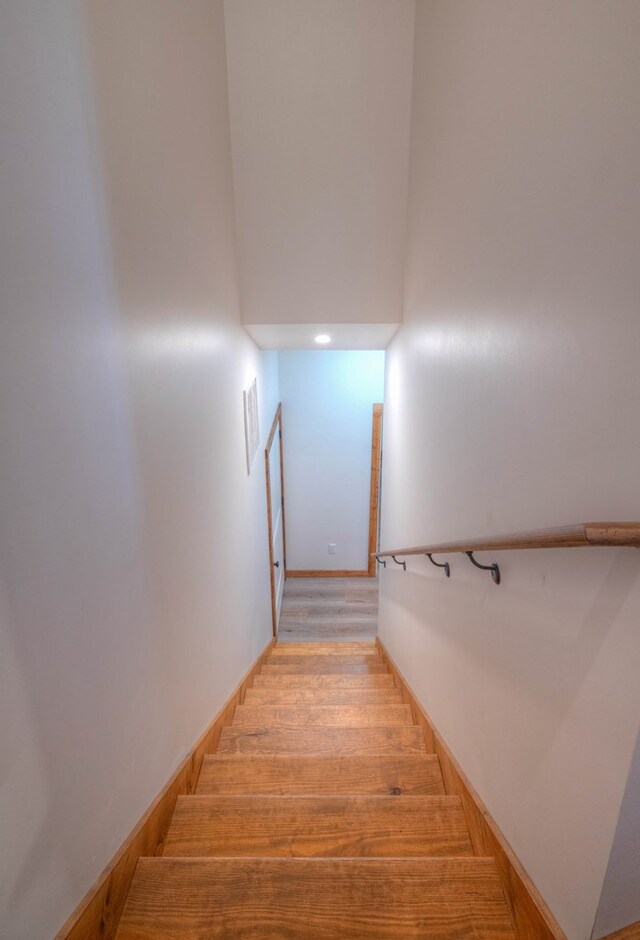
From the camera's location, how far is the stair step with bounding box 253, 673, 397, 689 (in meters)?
2.38

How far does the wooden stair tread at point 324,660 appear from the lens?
118 inches

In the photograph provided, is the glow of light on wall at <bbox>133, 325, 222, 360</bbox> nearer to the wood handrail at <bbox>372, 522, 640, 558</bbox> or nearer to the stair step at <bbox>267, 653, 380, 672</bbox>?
the wood handrail at <bbox>372, 522, 640, 558</bbox>

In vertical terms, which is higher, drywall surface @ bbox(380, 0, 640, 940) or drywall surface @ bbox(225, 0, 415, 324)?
drywall surface @ bbox(225, 0, 415, 324)

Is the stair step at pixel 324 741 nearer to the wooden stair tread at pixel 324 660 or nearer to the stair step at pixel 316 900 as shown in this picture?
the stair step at pixel 316 900

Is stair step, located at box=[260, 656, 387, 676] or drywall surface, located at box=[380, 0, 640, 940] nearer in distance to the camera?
drywall surface, located at box=[380, 0, 640, 940]

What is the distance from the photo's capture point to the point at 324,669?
2.93 meters

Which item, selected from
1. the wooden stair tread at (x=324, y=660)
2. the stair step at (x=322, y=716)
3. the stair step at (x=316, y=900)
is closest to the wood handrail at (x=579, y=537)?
the stair step at (x=316, y=900)

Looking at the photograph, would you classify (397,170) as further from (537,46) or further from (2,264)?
(2,264)

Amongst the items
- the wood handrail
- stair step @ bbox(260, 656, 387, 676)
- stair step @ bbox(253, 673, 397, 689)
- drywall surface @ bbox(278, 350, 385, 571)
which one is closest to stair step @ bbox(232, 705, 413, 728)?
stair step @ bbox(253, 673, 397, 689)

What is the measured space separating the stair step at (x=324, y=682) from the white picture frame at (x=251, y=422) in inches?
53.4

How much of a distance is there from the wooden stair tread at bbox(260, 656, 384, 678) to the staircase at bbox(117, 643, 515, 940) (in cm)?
101

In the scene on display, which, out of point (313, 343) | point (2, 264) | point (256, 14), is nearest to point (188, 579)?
point (2, 264)

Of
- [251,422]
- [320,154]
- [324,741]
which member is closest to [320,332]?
[251,422]

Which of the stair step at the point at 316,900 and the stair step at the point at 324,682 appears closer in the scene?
the stair step at the point at 316,900
